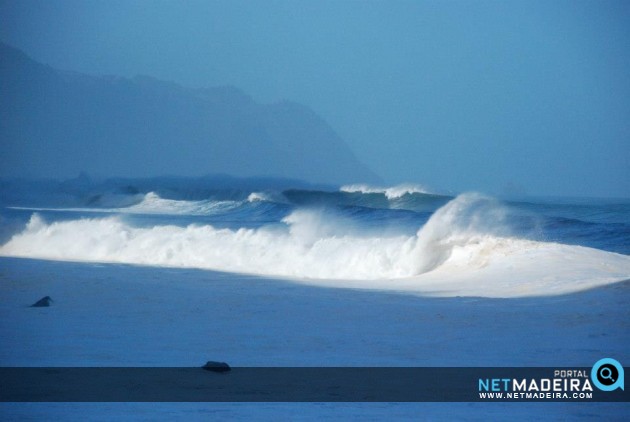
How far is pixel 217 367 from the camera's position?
603cm

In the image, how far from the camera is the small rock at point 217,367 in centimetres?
603

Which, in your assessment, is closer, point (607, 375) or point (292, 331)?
point (607, 375)

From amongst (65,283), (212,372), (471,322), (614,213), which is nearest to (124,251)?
(65,283)

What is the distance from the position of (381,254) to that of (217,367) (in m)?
11.0

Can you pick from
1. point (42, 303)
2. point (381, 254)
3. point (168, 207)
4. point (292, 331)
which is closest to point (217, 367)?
point (292, 331)

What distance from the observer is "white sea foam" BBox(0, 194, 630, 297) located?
39.8 ft

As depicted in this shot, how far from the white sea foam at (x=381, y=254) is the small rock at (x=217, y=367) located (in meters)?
5.57

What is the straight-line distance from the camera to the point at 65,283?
428 inches

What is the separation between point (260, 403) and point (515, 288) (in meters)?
6.70

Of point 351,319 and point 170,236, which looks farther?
point 170,236

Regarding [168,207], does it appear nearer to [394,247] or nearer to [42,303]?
[394,247]

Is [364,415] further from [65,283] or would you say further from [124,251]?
[124,251]

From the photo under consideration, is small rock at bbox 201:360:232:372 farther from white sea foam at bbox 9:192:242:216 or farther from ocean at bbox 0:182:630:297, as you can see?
white sea foam at bbox 9:192:242:216

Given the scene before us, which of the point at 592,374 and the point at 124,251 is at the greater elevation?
the point at 124,251
